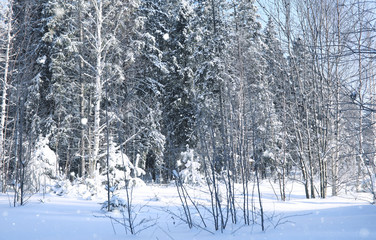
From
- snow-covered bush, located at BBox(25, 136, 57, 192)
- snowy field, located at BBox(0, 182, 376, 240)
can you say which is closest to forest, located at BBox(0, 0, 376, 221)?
snow-covered bush, located at BBox(25, 136, 57, 192)

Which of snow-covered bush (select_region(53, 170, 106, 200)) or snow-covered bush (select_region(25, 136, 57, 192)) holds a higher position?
snow-covered bush (select_region(25, 136, 57, 192))

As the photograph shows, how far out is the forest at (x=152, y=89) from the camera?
7988 mm

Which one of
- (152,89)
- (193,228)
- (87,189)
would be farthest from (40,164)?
(193,228)

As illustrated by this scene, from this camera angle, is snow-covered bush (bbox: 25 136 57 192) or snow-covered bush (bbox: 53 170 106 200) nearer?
snow-covered bush (bbox: 53 170 106 200)

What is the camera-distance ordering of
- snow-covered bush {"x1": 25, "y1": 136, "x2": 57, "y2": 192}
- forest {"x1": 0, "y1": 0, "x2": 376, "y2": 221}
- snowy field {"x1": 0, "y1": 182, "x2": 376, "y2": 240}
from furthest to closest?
snow-covered bush {"x1": 25, "y1": 136, "x2": 57, "y2": 192}
forest {"x1": 0, "y1": 0, "x2": 376, "y2": 221}
snowy field {"x1": 0, "y1": 182, "x2": 376, "y2": 240}

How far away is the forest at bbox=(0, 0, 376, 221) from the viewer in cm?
799

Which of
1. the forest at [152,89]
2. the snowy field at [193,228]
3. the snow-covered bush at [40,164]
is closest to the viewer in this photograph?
the snowy field at [193,228]

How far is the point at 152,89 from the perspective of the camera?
1386 centimetres

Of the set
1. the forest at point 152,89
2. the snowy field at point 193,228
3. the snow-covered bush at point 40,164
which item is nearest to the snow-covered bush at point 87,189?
the forest at point 152,89

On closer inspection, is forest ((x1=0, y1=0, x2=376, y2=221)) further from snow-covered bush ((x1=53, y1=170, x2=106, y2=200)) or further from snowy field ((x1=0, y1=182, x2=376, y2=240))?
snowy field ((x1=0, y1=182, x2=376, y2=240))

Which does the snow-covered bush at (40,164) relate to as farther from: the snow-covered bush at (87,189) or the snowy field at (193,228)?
the snowy field at (193,228)

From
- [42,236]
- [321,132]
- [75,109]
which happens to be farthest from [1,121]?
[321,132]

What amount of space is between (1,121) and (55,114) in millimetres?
2948

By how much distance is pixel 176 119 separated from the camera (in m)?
15.6
